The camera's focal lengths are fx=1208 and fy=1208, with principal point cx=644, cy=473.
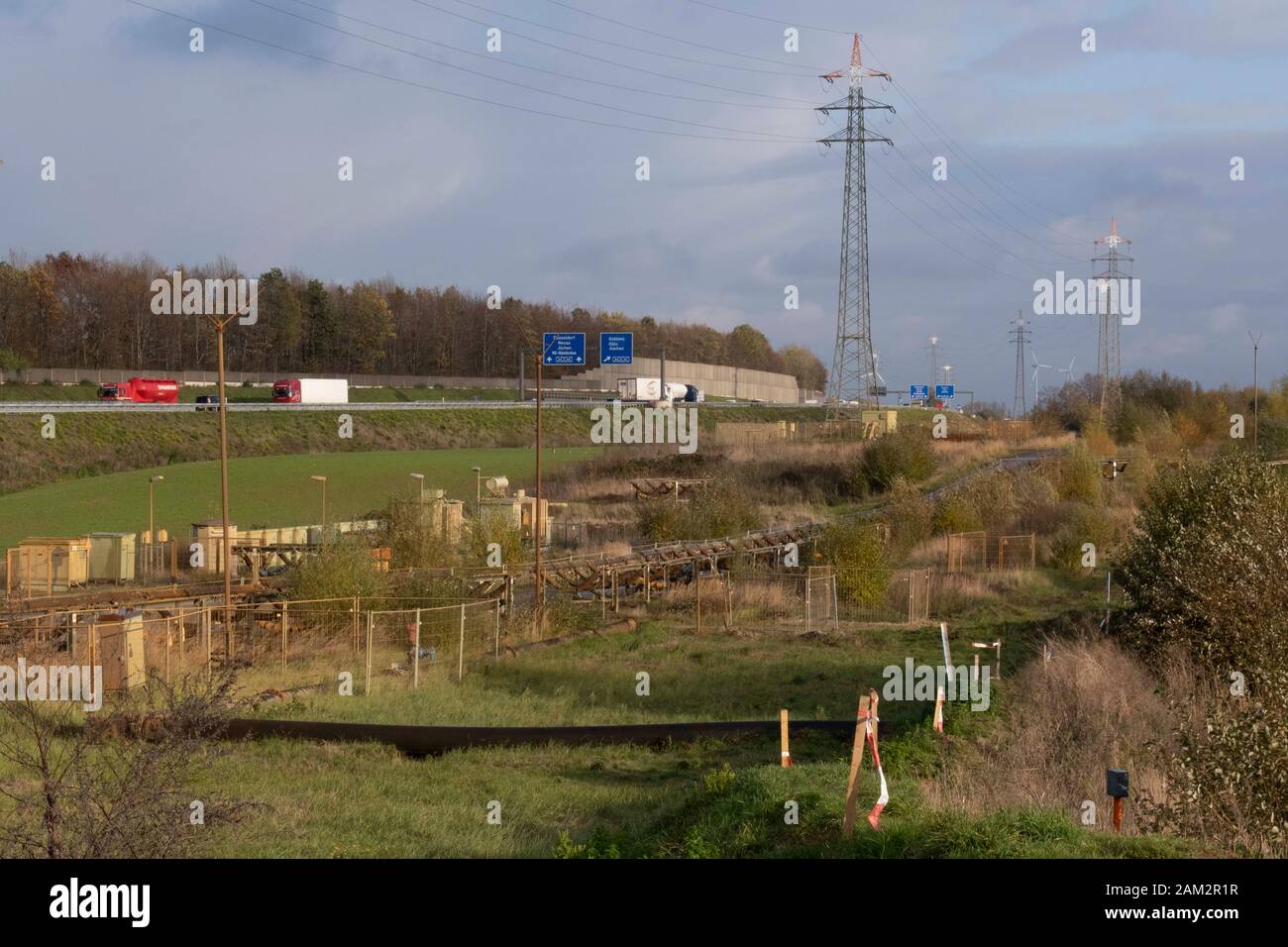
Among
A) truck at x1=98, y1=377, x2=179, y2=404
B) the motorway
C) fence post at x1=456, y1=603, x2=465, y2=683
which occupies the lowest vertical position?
fence post at x1=456, y1=603, x2=465, y2=683

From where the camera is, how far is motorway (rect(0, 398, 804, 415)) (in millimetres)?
71188

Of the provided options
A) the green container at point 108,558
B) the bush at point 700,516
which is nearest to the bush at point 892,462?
the bush at point 700,516

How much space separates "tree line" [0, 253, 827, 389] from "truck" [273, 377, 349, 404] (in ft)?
29.0

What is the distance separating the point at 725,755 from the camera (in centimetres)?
1977

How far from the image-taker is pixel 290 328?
105 m

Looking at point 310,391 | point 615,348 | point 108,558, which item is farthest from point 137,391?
point 108,558

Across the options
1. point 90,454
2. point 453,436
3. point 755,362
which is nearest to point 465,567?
point 90,454

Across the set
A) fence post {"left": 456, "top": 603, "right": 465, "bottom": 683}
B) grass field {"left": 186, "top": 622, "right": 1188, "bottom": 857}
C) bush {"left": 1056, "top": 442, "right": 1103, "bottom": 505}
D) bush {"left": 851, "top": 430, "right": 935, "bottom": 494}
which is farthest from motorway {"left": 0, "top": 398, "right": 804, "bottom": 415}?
grass field {"left": 186, "top": 622, "right": 1188, "bottom": 857}

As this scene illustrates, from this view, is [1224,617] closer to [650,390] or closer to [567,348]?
[567,348]

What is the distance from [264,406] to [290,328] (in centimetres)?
2149

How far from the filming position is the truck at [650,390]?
9521 centimetres

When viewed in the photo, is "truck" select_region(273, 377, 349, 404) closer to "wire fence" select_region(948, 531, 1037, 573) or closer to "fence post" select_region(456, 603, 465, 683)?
"wire fence" select_region(948, 531, 1037, 573)

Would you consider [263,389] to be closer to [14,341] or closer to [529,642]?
[14,341]
